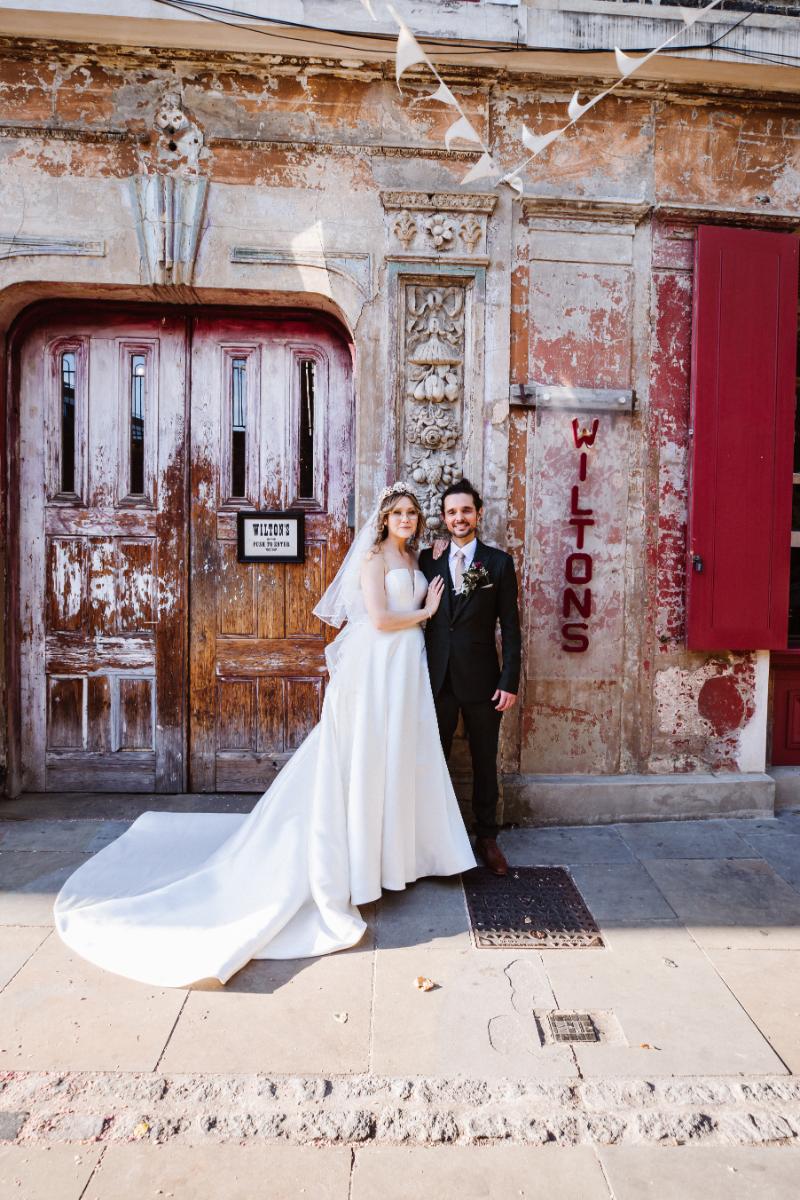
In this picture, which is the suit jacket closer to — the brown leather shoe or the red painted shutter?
the brown leather shoe

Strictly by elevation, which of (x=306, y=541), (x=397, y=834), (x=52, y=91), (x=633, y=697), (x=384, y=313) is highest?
(x=52, y=91)

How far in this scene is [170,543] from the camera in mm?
5184

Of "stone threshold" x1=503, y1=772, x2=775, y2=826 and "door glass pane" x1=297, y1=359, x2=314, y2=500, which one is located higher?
"door glass pane" x1=297, y1=359, x2=314, y2=500

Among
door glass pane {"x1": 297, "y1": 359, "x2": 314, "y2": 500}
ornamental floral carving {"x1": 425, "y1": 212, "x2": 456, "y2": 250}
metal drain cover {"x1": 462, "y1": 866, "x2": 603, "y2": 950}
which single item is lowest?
metal drain cover {"x1": 462, "y1": 866, "x2": 603, "y2": 950}

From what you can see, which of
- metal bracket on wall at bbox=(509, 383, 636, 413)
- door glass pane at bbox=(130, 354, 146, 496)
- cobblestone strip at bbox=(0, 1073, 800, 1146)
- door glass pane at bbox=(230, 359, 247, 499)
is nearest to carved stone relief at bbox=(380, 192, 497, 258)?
metal bracket on wall at bbox=(509, 383, 636, 413)

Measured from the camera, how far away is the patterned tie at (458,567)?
13.8ft

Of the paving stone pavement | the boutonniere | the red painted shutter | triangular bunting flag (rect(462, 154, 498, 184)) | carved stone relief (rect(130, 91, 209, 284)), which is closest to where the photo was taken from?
the paving stone pavement

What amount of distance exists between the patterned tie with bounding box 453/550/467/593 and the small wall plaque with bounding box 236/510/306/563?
1335 mm

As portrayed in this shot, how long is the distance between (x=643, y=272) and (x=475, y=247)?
1136 mm

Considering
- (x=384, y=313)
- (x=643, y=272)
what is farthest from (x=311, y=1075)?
(x=643, y=272)

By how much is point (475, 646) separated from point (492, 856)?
118cm

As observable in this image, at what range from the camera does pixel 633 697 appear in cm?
507

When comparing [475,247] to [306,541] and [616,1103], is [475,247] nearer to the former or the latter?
[306,541]

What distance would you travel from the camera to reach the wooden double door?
202 inches
